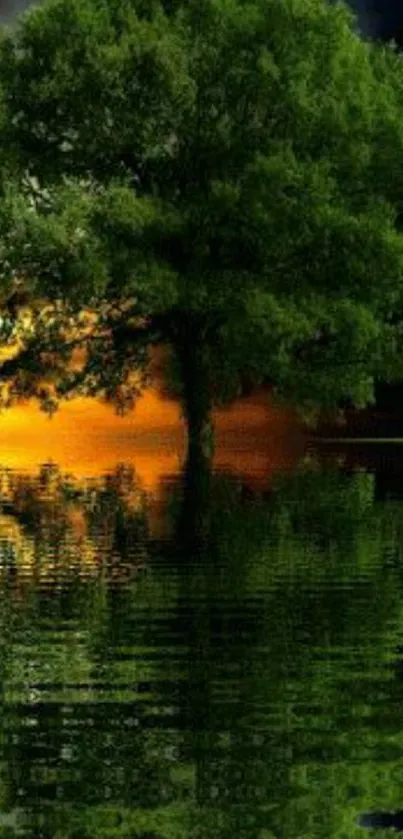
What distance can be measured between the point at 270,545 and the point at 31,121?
39.2 m

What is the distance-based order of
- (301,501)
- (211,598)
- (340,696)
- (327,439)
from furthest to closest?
(327,439) < (301,501) < (211,598) < (340,696)

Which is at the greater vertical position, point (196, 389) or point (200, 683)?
point (196, 389)

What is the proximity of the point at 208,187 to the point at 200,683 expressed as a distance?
167ft

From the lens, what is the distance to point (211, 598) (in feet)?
72.9

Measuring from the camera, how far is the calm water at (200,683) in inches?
430

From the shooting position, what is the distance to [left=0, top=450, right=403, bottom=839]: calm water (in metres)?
10.9

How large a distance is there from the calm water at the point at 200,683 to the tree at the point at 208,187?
97.1 feet

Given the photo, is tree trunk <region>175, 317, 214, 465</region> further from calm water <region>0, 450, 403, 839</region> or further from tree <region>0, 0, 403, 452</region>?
calm water <region>0, 450, 403, 839</region>

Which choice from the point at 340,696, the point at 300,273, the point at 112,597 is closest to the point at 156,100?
the point at 300,273

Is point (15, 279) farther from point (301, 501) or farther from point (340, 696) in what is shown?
point (340, 696)

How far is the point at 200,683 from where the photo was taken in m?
15.4

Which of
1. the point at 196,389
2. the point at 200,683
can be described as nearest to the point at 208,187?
the point at 196,389

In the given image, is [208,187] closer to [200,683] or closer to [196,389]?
[196,389]

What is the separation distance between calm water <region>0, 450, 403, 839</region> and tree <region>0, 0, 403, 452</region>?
29607 mm
